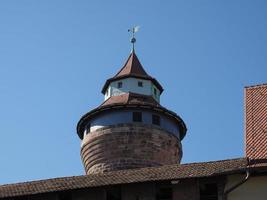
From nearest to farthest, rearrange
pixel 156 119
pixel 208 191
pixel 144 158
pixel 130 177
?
pixel 208 191 → pixel 130 177 → pixel 144 158 → pixel 156 119

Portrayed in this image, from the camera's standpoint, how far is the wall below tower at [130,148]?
40.2 m

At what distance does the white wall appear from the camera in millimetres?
43719

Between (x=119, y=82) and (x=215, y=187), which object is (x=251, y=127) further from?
(x=119, y=82)

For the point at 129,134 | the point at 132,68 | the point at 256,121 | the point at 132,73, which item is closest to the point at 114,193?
the point at 256,121

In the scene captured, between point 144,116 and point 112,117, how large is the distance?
1.51m

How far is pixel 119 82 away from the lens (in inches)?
1748

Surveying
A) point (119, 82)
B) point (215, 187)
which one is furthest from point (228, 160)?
point (119, 82)

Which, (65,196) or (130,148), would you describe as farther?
(130,148)

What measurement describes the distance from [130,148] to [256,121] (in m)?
10.8

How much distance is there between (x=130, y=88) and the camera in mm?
43812

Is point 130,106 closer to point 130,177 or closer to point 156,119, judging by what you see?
point 156,119

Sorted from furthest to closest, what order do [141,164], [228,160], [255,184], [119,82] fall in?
1. [119,82]
2. [141,164]
3. [228,160]
4. [255,184]

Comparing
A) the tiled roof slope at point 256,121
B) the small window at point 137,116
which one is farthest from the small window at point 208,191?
the small window at point 137,116

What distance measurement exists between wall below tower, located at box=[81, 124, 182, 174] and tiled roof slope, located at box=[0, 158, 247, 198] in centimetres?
994
